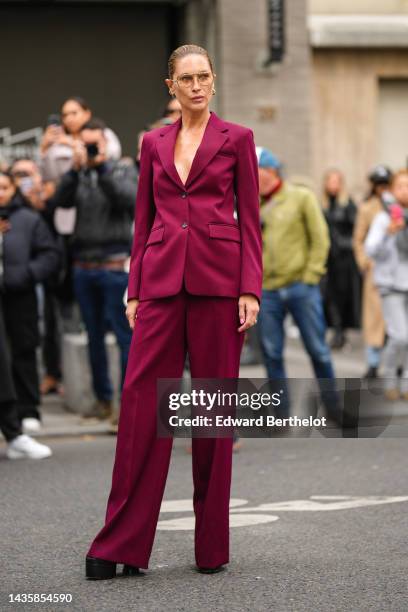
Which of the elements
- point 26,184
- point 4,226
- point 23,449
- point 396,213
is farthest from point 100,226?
point 396,213

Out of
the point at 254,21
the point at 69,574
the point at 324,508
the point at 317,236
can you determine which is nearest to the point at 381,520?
the point at 324,508

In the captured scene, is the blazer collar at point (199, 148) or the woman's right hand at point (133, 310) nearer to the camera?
the blazer collar at point (199, 148)

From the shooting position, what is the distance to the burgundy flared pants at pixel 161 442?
5.32m

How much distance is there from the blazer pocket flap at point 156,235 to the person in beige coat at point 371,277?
708 cm

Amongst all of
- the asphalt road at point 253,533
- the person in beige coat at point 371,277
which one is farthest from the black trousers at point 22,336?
the person in beige coat at point 371,277

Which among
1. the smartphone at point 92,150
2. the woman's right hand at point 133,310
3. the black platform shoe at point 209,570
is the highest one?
the smartphone at point 92,150

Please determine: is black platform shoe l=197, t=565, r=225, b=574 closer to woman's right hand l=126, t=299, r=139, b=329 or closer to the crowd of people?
woman's right hand l=126, t=299, r=139, b=329

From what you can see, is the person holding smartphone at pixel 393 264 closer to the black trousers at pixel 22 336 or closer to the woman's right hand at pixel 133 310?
the black trousers at pixel 22 336

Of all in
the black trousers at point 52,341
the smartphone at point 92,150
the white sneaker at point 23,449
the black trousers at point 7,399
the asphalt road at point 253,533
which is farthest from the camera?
the black trousers at point 52,341

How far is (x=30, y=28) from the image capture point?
1725cm

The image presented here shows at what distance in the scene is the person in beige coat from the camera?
12.7 metres

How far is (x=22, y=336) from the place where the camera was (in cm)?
969

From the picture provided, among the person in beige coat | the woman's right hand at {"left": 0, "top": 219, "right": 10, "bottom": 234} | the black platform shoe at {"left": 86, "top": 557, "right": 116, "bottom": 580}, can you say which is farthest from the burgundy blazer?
the person in beige coat

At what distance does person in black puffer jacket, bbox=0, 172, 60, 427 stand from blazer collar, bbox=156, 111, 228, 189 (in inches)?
166
